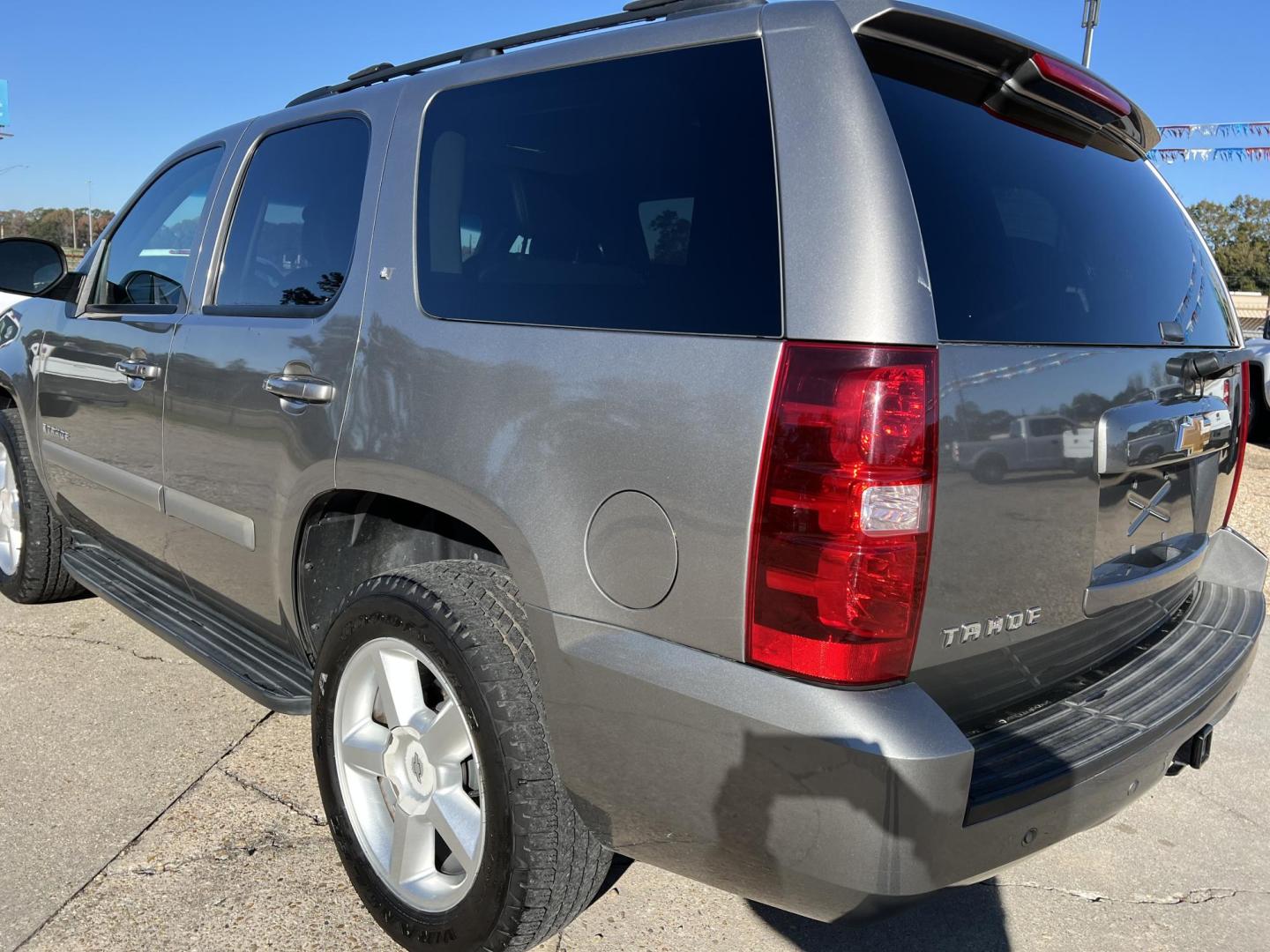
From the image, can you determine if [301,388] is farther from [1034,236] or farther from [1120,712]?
[1120,712]

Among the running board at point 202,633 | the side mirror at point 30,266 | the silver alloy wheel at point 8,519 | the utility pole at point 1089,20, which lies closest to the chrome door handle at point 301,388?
the running board at point 202,633

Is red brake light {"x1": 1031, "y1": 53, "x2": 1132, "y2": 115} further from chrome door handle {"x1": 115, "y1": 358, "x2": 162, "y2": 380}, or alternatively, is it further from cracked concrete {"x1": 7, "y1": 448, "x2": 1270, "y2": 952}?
chrome door handle {"x1": 115, "y1": 358, "x2": 162, "y2": 380}

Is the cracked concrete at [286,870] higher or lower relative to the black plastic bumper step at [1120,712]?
lower

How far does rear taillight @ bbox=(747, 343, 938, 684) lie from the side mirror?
139 inches

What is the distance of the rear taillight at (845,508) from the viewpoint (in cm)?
164

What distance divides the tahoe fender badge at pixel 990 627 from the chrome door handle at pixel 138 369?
2522 mm

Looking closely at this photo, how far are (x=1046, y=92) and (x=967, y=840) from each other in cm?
147

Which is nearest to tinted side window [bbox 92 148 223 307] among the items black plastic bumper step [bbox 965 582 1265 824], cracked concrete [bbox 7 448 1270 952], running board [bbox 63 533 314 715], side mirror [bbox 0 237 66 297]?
side mirror [bbox 0 237 66 297]

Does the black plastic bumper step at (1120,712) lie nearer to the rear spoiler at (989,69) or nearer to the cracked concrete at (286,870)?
the cracked concrete at (286,870)

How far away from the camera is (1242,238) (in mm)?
80250

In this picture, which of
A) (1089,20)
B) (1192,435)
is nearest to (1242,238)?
(1089,20)

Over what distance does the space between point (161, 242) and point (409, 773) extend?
2.28 metres

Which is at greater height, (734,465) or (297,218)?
(297,218)

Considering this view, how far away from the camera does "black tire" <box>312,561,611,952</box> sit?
2.02m
